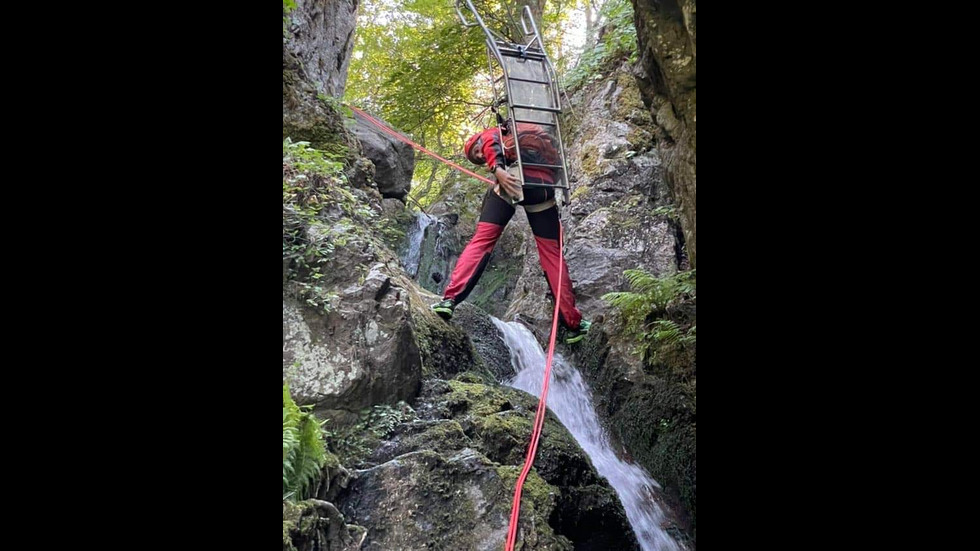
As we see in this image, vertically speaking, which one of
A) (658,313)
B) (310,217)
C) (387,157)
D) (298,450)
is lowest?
(298,450)

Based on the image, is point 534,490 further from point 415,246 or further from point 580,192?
point 415,246

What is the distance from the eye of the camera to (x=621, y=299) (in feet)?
15.3

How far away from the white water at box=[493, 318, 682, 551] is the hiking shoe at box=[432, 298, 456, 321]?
1.00m

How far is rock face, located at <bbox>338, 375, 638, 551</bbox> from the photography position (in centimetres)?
271

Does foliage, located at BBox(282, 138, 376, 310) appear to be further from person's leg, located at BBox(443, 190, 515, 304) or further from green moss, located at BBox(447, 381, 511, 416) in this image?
person's leg, located at BBox(443, 190, 515, 304)

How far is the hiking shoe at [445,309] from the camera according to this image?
4301 mm

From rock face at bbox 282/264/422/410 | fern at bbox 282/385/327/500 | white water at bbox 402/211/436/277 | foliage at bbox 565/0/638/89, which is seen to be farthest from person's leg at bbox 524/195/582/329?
foliage at bbox 565/0/638/89

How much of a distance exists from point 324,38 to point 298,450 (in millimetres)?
4103

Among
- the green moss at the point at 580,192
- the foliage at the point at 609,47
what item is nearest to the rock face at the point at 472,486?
the green moss at the point at 580,192

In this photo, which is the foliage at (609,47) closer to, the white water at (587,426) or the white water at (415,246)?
the white water at (415,246)

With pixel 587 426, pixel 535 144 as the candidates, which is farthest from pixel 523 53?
pixel 587 426

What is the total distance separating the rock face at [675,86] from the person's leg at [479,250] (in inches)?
46.0

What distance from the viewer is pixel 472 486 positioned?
2.84m
